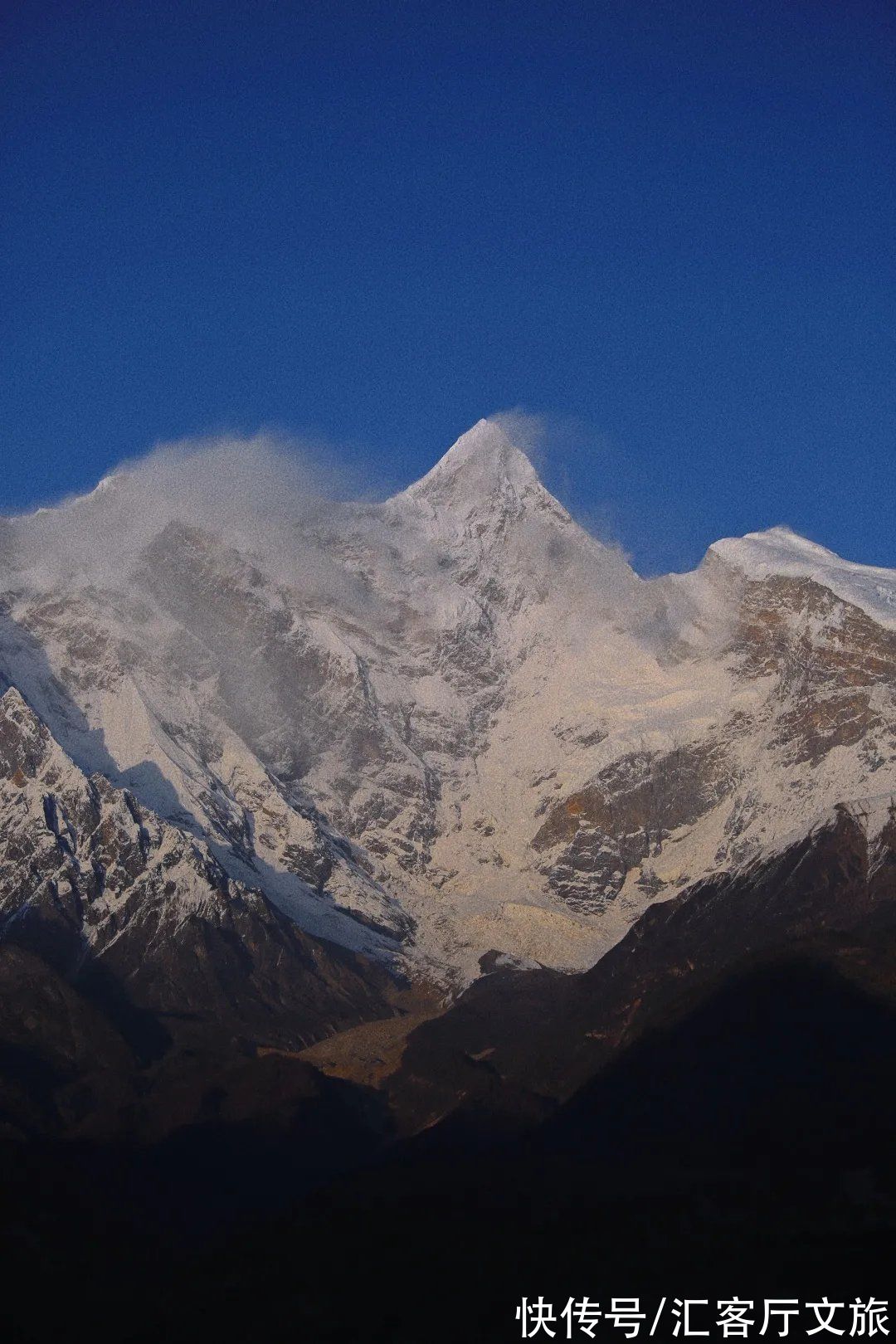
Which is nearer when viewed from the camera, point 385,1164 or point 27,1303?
point 27,1303

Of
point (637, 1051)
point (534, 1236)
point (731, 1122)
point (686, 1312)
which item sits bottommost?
point (686, 1312)

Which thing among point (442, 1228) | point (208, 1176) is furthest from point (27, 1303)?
point (208, 1176)

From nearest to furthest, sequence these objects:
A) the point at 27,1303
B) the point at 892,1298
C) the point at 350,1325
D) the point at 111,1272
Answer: the point at 892,1298, the point at 350,1325, the point at 27,1303, the point at 111,1272

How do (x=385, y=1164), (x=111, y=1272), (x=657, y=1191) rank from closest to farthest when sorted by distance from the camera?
(x=657, y=1191), (x=111, y=1272), (x=385, y=1164)

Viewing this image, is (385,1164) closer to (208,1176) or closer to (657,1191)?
(208,1176)

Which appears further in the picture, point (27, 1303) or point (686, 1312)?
point (27, 1303)

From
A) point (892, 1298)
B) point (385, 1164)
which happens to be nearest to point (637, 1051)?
point (385, 1164)

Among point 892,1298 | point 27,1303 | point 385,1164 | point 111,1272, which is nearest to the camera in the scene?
point 892,1298

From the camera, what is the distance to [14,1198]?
6545 inches

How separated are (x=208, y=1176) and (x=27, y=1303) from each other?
1618 inches

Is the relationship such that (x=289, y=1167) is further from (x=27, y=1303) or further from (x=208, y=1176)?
(x=27, y=1303)

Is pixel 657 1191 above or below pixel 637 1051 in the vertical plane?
below

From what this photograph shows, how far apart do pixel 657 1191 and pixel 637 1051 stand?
173ft

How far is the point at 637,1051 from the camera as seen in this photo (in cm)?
19100
